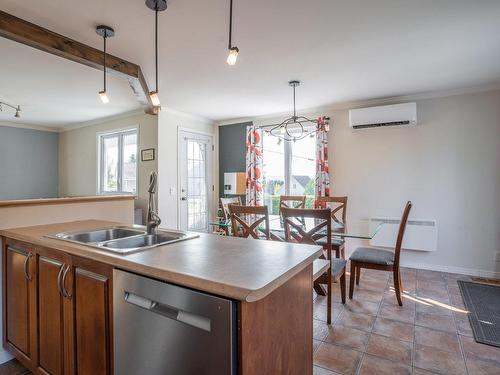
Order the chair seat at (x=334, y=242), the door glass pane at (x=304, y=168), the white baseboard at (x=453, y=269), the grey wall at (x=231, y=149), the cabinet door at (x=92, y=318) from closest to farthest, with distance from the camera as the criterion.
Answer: the cabinet door at (x=92, y=318) → the chair seat at (x=334, y=242) → the white baseboard at (x=453, y=269) → the door glass pane at (x=304, y=168) → the grey wall at (x=231, y=149)

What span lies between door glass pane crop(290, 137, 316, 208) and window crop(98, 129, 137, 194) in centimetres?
274

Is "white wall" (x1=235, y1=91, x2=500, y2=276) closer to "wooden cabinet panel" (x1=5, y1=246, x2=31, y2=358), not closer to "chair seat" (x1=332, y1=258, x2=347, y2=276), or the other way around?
"chair seat" (x1=332, y1=258, x2=347, y2=276)

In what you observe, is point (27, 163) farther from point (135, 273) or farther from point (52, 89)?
point (135, 273)

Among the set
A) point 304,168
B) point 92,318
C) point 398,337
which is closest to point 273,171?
point 304,168

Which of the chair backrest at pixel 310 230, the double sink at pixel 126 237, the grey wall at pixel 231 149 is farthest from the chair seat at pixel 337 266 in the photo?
the grey wall at pixel 231 149

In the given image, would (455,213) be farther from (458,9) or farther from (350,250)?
(458,9)

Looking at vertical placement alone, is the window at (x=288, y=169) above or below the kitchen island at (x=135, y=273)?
above

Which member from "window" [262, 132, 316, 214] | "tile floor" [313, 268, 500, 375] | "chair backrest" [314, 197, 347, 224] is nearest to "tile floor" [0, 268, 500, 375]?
"tile floor" [313, 268, 500, 375]

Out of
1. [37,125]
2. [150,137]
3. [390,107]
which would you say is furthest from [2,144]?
[390,107]

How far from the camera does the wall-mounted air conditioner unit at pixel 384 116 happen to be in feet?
12.2

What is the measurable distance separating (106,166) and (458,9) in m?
5.45

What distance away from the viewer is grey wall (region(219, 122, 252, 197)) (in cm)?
532

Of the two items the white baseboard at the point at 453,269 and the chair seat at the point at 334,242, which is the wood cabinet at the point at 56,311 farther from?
the white baseboard at the point at 453,269

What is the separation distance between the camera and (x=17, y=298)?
1788mm
